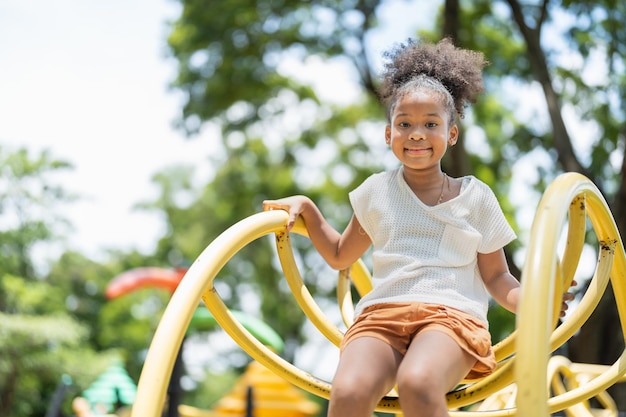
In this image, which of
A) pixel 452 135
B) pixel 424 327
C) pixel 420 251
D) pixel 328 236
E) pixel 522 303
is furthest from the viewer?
pixel 328 236

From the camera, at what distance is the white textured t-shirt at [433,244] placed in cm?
189

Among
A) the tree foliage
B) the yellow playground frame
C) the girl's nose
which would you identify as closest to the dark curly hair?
the girl's nose

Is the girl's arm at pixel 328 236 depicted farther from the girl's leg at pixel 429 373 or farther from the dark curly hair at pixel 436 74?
the girl's leg at pixel 429 373

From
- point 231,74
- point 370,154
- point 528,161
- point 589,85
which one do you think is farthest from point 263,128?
point 589,85

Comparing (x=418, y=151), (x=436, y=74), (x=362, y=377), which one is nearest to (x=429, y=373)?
(x=362, y=377)

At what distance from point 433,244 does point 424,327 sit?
9.6 inches

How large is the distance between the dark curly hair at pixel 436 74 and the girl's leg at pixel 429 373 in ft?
2.08

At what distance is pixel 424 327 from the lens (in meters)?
1.79

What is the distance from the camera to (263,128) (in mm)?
14414

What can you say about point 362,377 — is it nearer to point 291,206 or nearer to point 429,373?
point 429,373

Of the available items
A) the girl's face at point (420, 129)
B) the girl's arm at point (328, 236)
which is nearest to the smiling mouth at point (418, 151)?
the girl's face at point (420, 129)

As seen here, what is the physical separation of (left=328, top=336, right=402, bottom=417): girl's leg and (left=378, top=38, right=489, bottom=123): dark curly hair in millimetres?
652

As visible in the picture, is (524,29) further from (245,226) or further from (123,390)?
(245,226)

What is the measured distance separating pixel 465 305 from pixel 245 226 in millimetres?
538
